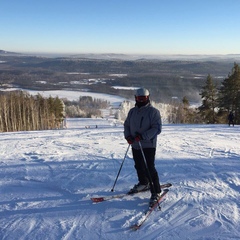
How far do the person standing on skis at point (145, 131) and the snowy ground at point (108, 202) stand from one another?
0.52 meters

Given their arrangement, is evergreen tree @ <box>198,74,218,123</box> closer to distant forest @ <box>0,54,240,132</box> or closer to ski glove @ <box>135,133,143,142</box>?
distant forest @ <box>0,54,240,132</box>

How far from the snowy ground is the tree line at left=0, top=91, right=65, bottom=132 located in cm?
3756

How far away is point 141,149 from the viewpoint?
14.2ft

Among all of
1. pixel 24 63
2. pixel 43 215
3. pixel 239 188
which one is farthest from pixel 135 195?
pixel 24 63

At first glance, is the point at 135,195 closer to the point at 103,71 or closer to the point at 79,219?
the point at 79,219

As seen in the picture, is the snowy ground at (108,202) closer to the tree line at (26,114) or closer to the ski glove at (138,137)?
the ski glove at (138,137)

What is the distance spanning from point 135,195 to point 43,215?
5.22 ft

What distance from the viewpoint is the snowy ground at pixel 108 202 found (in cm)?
363

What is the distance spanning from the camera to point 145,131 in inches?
165

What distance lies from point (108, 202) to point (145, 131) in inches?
54.3

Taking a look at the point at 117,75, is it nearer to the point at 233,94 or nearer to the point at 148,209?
the point at 233,94

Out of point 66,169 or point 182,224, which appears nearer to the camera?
point 182,224

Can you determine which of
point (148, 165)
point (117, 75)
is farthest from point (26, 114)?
point (117, 75)

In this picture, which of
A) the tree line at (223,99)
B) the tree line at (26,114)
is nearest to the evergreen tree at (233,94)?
the tree line at (223,99)
